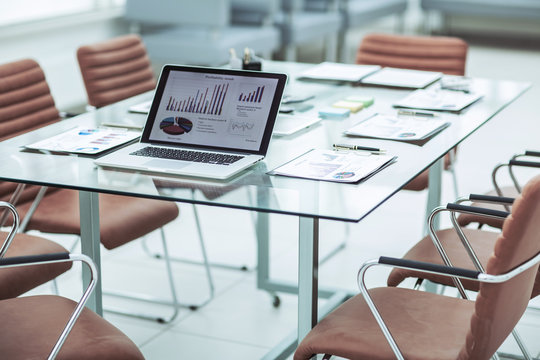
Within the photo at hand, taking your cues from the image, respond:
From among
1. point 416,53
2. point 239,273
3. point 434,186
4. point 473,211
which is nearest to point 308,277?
point 473,211

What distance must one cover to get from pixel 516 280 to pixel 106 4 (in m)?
5.63

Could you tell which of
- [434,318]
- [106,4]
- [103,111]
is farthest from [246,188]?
[106,4]

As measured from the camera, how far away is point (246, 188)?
2.24 meters

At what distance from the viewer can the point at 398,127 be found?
2.88m

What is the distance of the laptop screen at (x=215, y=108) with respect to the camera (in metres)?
2.55

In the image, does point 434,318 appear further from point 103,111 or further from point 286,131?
point 103,111

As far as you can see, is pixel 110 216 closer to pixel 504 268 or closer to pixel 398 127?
pixel 398 127

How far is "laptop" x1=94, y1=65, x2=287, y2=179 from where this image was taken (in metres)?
2.49

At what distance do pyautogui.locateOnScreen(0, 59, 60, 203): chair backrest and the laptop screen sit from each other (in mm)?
797

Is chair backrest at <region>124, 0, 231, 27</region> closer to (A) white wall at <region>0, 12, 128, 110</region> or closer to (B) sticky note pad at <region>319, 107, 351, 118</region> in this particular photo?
(A) white wall at <region>0, 12, 128, 110</region>

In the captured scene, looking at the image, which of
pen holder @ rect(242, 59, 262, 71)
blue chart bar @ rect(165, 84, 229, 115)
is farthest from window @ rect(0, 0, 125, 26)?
blue chart bar @ rect(165, 84, 229, 115)

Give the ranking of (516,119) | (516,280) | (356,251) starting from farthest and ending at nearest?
(516,119)
(356,251)
(516,280)

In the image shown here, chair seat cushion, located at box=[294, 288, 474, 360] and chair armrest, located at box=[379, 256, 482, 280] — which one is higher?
chair armrest, located at box=[379, 256, 482, 280]

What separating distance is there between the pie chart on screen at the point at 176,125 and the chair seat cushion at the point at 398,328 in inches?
29.2
